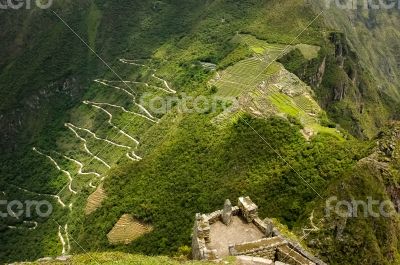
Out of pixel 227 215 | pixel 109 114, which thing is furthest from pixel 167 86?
pixel 227 215

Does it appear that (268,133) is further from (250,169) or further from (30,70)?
(30,70)

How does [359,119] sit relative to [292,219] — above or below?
below

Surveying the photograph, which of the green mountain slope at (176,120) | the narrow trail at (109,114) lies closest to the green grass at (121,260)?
the green mountain slope at (176,120)

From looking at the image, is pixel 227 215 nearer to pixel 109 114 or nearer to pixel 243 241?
pixel 243 241

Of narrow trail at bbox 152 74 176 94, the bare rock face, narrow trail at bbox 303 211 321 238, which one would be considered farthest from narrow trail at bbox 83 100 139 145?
the bare rock face

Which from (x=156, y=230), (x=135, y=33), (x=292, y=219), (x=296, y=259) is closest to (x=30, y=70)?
(x=135, y=33)
